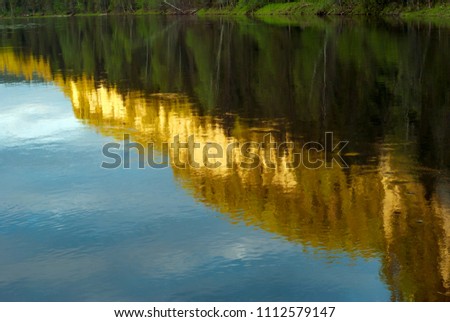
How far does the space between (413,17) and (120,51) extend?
41.9m

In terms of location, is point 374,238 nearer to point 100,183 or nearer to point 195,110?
point 100,183

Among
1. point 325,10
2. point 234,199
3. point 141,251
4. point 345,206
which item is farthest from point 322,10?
point 141,251

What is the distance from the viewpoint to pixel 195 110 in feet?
97.8

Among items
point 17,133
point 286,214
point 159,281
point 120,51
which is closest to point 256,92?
point 17,133

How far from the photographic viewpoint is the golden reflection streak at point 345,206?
13.3 metres
